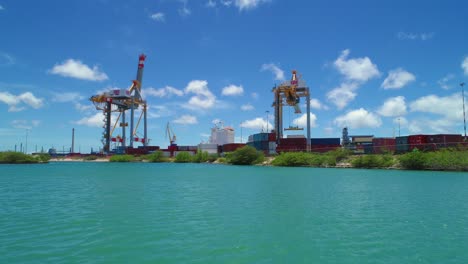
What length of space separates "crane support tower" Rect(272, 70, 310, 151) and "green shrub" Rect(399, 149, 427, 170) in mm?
44521

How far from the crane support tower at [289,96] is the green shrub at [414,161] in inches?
1753

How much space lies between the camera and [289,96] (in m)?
111

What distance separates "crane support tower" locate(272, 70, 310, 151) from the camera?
110 metres

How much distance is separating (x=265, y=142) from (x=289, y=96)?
61.3 ft

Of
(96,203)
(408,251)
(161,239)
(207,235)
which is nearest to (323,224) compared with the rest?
(408,251)

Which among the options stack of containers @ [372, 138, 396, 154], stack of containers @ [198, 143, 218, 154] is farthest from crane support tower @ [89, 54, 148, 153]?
stack of containers @ [372, 138, 396, 154]

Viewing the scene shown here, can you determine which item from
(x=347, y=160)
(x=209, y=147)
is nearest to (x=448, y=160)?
(x=347, y=160)

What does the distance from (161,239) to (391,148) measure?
84931 mm

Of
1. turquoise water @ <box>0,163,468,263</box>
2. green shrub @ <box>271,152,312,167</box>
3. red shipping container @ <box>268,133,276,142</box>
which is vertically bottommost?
turquoise water @ <box>0,163,468,263</box>

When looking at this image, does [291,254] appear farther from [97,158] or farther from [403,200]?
[97,158]

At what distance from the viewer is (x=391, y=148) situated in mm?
86188

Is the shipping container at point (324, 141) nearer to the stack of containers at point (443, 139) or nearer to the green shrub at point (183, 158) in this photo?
the stack of containers at point (443, 139)

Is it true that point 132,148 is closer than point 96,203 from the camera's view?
No

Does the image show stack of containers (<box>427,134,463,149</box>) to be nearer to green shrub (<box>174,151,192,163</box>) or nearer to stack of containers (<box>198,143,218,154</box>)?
green shrub (<box>174,151,192,163</box>)
